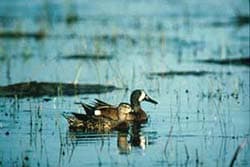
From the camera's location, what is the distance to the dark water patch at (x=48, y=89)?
1706 cm

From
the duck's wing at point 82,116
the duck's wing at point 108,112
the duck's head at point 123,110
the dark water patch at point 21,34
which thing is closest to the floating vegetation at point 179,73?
the duck's head at point 123,110

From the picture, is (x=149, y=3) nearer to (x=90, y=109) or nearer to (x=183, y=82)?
(x=183, y=82)

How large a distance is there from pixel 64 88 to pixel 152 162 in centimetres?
618

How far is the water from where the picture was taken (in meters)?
12.2

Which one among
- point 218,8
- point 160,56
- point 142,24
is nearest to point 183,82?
point 160,56

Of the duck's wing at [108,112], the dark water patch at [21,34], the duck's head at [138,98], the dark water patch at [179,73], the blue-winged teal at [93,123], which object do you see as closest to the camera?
the blue-winged teal at [93,123]

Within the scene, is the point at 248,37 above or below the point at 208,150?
above

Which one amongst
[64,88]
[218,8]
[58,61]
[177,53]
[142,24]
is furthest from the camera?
[218,8]

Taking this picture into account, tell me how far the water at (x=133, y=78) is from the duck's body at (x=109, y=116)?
0.68ft

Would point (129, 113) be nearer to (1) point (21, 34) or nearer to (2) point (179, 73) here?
(2) point (179, 73)

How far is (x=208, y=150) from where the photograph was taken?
12.3 m

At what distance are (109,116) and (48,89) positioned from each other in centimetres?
333

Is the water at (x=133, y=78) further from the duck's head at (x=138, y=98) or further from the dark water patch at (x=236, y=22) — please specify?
the duck's head at (x=138, y=98)

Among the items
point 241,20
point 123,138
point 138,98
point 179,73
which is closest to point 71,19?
point 241,20
